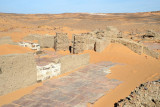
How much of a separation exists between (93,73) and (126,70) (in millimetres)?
1658

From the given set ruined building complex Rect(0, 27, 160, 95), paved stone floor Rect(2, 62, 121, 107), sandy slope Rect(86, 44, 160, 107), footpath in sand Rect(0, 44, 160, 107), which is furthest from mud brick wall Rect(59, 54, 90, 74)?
sandy slope Rect(86, 44, 160, 107)

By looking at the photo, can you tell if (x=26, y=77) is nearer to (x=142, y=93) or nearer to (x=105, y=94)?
(x=105, y=94)

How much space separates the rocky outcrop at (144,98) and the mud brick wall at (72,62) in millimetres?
3058

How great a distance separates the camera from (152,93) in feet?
13.4

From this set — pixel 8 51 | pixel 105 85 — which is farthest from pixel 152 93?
pixel 8 51

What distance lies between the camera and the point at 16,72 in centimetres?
499

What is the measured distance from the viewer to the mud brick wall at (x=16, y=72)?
470 centimetres

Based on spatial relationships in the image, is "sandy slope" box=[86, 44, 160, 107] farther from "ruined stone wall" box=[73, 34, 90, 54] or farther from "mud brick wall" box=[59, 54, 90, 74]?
"mud brick wall" box=[59, 54, 90, 74]

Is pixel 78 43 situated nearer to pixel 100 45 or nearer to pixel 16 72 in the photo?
pixel 100 45

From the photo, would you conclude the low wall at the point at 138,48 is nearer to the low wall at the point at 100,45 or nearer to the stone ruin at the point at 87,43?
the stone ruin at the point at 87,43

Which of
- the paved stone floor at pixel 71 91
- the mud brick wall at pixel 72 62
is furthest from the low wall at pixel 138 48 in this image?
the paved stone floor at pixel 71 91

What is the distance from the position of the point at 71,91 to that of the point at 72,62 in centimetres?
208

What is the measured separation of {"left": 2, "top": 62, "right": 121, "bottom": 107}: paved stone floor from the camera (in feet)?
14.2

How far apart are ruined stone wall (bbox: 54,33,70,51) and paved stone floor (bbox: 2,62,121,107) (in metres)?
3.36
